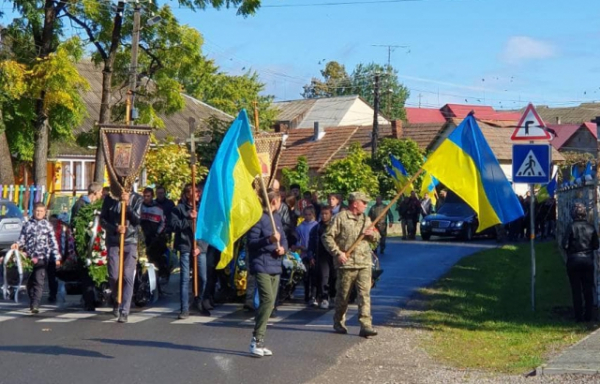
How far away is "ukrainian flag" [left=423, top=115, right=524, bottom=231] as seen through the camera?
488 inches

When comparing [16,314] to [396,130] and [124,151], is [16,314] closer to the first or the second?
[124,151]

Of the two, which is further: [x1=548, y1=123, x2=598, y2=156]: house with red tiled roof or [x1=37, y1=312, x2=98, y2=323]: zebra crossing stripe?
[x1=548, y1=123, x2=598, y2=156]: house with red tiled roof

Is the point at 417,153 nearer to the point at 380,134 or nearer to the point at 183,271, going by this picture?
the point at 380,134

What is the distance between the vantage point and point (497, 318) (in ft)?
47.1

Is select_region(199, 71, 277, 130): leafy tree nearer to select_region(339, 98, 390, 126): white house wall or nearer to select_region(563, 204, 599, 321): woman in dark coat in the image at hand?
select_region(339, 98, 390, 126): white house wall

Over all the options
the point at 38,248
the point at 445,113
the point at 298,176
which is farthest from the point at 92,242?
the point at 445,113

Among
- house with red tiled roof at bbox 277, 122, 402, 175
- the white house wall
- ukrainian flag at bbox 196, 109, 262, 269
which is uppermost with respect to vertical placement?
the white house wall

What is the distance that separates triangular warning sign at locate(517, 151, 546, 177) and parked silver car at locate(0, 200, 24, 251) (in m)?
13.4

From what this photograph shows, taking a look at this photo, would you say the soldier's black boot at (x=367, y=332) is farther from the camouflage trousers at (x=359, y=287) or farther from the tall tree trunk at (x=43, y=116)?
the tall tree trunk at (x=43, y=116)

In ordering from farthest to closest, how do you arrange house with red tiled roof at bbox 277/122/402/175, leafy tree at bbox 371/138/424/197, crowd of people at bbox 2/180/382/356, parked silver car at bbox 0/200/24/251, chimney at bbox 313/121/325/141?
chimney at bbox 313/121/325/141, house with red tiled roof at bbox 277/122/402/175, leafy tree at bbox 371/138/424/197, parked silver car at bbox 0/200/24/251, crowd of people at bbox 2/180/382/356

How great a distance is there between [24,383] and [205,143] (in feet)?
73.1

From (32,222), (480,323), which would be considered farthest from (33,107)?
(480,323)

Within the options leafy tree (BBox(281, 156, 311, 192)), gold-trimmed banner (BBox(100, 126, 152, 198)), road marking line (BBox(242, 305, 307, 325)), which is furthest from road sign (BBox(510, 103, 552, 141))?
leafy tree (BBox(281, 156, 311, 192))

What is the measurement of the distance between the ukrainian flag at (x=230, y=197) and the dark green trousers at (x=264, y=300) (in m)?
0.64
